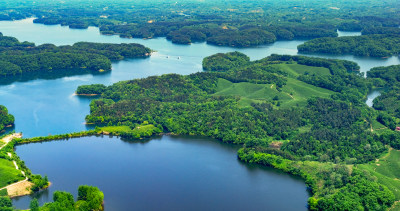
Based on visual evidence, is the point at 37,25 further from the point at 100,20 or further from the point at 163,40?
the point at 163,40

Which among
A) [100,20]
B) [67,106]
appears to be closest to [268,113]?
[67,106]

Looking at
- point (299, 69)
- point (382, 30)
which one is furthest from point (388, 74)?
point (382, 30)

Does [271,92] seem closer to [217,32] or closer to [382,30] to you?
[217,32]

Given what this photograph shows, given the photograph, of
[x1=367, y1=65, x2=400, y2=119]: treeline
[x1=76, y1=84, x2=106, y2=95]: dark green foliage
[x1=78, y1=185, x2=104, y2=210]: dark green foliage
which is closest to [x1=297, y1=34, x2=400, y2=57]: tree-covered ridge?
[x1=367, y1=65, x2=400, y2=119]: treeline

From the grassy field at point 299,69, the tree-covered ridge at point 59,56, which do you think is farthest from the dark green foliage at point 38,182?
the grassy field at point 299,69

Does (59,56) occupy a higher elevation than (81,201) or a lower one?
higher
